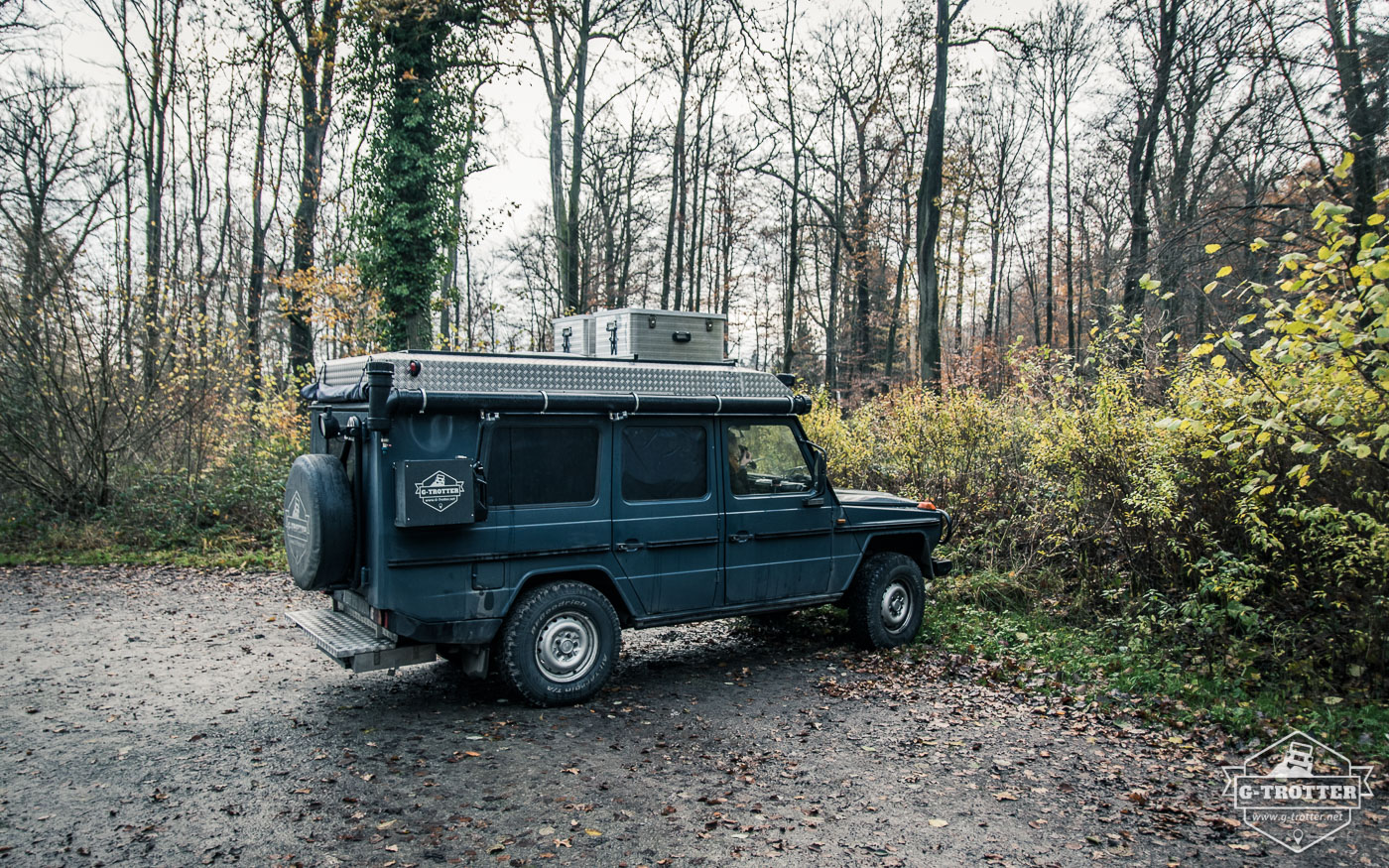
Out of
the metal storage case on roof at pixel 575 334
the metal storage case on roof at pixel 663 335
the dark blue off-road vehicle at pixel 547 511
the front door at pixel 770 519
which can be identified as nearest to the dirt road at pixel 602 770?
the dark blue off-road vehicle at pixel 547 511

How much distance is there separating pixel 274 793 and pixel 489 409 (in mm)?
2524

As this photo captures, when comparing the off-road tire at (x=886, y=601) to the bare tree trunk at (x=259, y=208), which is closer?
the off-road tire at (x=886, y=601)

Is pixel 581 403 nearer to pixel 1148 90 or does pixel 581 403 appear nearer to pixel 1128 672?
pixel 1128 672

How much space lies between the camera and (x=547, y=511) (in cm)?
606

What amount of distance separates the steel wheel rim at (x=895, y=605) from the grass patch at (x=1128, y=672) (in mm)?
337

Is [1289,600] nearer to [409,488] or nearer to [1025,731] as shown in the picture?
[1025,731]

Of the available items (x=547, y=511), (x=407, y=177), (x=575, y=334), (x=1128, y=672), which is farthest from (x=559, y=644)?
(x=407, y=177)

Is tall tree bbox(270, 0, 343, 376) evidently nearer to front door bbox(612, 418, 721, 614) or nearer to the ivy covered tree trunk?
the ivy covered tree trunk

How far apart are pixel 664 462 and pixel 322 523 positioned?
2.42 metres

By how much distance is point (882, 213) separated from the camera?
2950cm

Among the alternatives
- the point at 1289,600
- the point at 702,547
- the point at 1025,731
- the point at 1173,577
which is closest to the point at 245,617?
the point at 702,547

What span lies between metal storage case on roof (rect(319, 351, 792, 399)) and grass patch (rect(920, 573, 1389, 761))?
295 cm

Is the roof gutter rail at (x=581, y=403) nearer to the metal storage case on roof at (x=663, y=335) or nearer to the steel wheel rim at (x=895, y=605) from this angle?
the metal storage case on roof at (x=663, y=335)

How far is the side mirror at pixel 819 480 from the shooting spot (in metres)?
7.36
